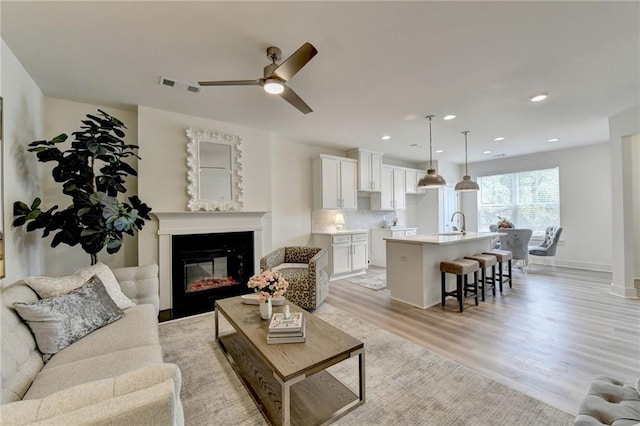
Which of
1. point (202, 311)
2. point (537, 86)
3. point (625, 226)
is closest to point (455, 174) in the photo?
point (625, 226)

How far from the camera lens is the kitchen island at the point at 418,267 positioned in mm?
3695

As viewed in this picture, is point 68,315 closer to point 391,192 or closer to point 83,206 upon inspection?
point 83,206

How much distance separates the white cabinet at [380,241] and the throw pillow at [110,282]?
17.1 ft

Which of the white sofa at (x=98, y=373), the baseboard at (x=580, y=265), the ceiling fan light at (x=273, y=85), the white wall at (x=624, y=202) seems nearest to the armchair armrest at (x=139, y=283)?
the white sofa at (x=98, y=373)

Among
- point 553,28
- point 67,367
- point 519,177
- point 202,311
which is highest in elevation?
point 553,28

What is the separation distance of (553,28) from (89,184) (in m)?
4.55

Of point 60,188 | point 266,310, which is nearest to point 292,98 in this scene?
point 266,310

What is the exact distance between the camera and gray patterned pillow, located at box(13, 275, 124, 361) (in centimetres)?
170

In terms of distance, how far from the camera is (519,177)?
7117 millimetres

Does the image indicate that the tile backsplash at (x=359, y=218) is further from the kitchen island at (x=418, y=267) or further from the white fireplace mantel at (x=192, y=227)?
the kitchen island at (x=418, y=267)

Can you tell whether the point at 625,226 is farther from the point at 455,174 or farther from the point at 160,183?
the point at 160,183

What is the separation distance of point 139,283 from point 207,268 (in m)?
1.44

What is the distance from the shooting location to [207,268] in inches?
165

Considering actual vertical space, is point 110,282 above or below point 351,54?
below
